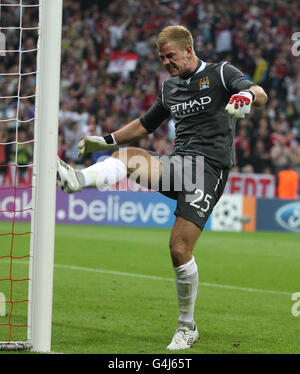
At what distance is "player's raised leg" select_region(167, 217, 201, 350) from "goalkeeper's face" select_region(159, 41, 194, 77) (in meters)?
1.05

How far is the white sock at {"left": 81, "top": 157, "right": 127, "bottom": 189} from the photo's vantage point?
459 cm

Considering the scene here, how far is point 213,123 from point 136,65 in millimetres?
16194

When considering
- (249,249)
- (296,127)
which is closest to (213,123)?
(249,249)

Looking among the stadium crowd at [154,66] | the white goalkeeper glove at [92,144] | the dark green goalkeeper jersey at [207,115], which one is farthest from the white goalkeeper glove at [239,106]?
the stadium crowd at [154,66]

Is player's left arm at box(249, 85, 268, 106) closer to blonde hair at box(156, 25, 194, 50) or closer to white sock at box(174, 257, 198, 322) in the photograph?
blonde hair at box(156, 25, 194, 50)

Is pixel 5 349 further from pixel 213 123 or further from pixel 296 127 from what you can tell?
pixel 296 127

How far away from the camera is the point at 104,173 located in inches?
183

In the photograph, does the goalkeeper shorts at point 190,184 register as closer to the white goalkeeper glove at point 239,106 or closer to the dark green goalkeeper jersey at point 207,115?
the dark green goalkeeper jersey at point 207,115

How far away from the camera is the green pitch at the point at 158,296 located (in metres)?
5.24

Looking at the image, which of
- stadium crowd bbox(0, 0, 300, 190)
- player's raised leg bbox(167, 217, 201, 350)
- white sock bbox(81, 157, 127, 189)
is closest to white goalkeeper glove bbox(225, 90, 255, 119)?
white sock bbox(81, 157, 127, 189)

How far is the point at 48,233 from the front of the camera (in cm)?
450

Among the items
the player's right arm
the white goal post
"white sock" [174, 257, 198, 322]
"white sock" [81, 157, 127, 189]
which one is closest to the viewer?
the white goal post

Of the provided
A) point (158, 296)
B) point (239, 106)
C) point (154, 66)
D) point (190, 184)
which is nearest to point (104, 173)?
point (190, 184)

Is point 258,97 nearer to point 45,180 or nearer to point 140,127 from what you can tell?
point 140,127
